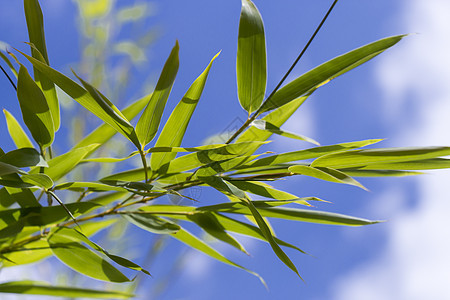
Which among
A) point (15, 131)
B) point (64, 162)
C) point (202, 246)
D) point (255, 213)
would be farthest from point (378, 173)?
point (15, 131)

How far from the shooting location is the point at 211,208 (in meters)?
0.63

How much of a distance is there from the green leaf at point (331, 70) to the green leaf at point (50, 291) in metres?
0.45

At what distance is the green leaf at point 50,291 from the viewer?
76cm

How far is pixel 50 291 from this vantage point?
31.1 inches

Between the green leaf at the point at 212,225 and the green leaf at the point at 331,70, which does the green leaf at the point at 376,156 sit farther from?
the green leaf at the point at 212,225

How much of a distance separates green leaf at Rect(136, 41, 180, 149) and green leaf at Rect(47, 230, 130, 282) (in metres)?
0.23

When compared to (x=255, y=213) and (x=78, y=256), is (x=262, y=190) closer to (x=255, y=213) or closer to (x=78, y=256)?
(x=255, y=213)

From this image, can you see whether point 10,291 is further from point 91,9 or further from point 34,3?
point 91,9

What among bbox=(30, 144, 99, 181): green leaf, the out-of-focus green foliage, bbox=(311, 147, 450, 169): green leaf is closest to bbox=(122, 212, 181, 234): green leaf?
the out-of-focus green foliage

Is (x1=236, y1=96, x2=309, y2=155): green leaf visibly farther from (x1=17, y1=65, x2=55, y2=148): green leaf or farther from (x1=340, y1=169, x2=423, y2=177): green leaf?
(x1=17, y1=65, x2=55, y2=148): green leaf

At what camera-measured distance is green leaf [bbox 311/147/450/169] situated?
1.52 ft

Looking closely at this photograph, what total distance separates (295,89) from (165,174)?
0.20 metres

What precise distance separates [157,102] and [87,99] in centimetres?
8

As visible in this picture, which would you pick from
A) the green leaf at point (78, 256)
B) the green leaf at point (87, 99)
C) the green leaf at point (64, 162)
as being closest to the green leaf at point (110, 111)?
the green leaf at point (87, 99)
